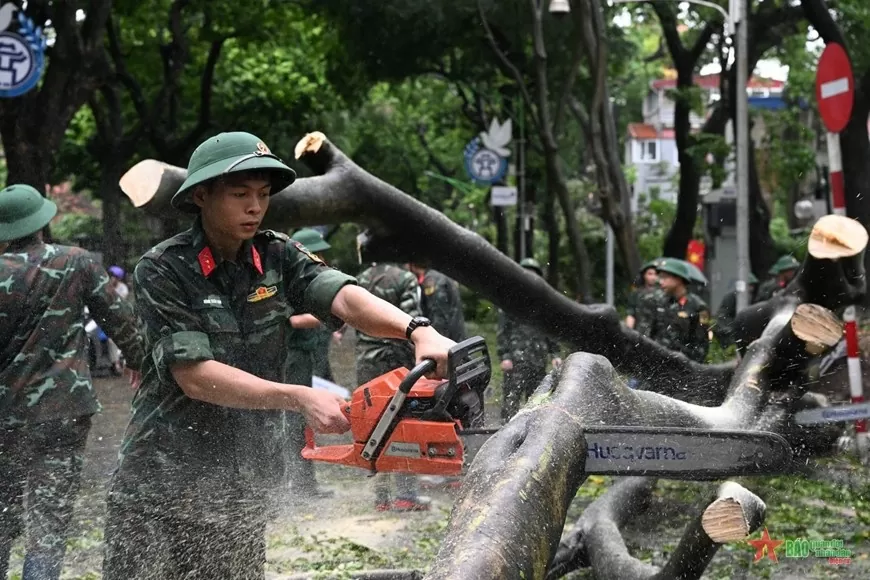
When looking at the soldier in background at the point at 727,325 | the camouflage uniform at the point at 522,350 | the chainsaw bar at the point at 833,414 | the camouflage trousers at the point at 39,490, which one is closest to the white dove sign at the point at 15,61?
the camouflage uniform at the point at 522,350

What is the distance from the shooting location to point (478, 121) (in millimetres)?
29516

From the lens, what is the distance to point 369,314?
386 cm

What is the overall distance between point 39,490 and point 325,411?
220cm

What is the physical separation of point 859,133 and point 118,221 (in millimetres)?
11151

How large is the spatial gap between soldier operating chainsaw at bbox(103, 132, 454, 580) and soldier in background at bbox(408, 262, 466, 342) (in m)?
5.94

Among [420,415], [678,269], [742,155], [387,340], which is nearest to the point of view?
[420,415]

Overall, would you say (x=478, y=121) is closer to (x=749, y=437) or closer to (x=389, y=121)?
(x=389, y=121)

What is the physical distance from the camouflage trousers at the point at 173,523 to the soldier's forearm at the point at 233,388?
368mm

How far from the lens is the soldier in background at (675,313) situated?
9.70m

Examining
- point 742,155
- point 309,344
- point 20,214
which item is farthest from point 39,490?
point 742,155

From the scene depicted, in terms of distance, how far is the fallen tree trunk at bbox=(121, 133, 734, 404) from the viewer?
5.44 meters

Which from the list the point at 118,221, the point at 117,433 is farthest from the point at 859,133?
the point at 117,433

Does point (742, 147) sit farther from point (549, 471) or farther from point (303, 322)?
point (549, 471)

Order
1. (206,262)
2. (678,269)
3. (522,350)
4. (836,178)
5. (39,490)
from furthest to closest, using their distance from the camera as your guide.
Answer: (522,350), (678,269), (836,178), (39,490), (206,262)
